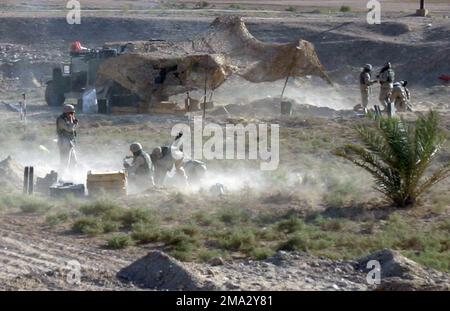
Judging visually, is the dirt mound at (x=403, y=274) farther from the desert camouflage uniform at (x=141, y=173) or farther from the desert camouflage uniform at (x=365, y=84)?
the desert camouflage uniform at (x=365, y=84)

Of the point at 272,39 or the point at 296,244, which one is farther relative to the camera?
the point at 272,39

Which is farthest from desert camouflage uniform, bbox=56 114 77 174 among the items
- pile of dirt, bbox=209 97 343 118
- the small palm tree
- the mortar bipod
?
pile of dirt, bbox=209 97 343 118

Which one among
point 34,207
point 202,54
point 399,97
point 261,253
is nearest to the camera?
point 261,253

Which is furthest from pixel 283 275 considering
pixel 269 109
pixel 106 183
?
pixel 269 109

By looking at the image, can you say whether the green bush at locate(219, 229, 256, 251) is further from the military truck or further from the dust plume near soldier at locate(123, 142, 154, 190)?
the military truck

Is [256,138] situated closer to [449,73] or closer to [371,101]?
[371,101]

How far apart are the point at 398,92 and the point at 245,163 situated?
29.4ft

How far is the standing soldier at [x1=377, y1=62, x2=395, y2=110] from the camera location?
30625 mm

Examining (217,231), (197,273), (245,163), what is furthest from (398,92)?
(197,273)

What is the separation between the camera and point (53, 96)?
3591 cm

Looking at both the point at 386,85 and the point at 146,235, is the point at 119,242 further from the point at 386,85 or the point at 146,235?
the point at 386,85

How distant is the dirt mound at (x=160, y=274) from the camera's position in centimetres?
1257

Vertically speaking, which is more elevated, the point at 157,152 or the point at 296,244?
the point at 157,152

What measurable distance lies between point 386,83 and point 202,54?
480cm
